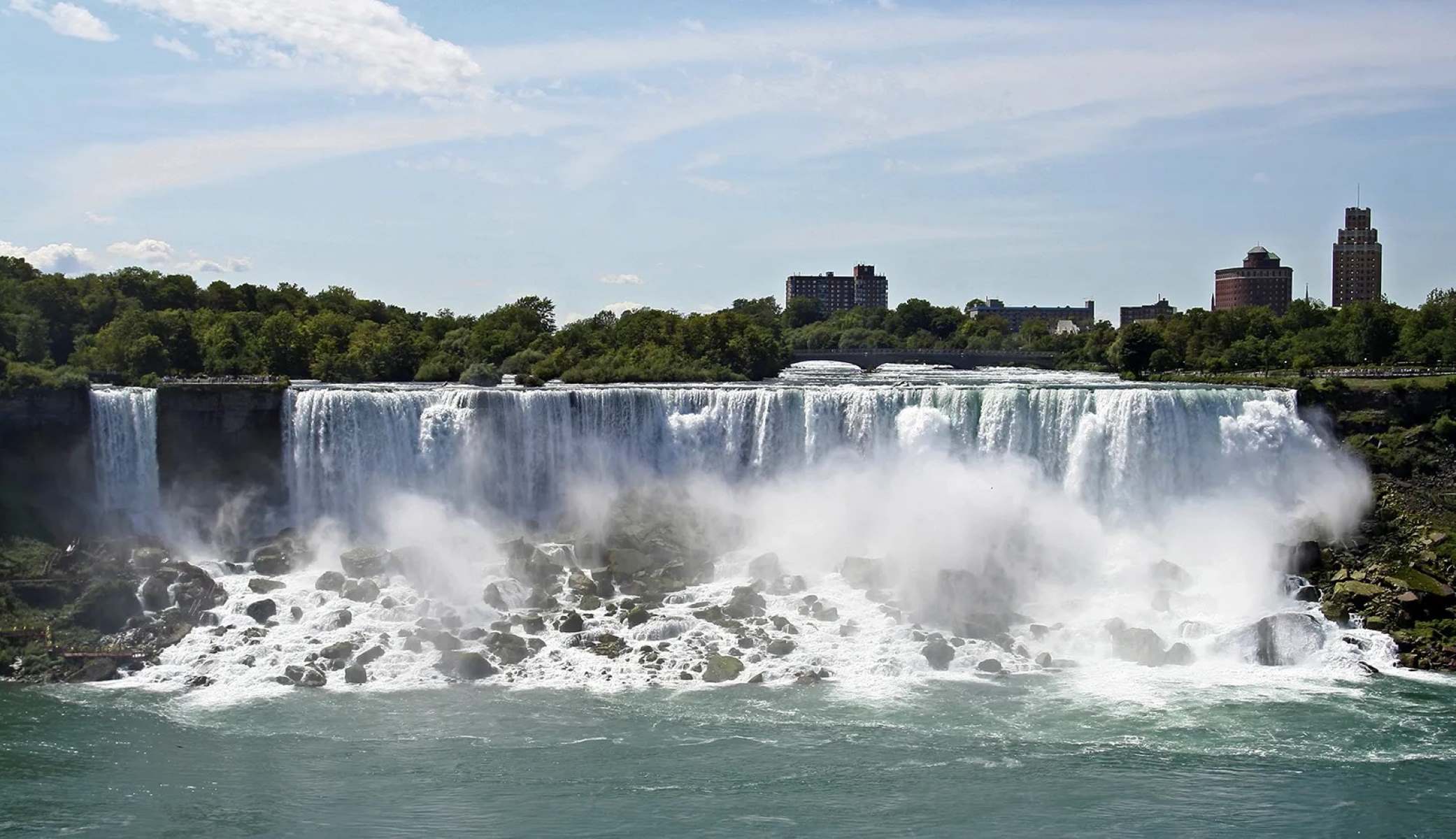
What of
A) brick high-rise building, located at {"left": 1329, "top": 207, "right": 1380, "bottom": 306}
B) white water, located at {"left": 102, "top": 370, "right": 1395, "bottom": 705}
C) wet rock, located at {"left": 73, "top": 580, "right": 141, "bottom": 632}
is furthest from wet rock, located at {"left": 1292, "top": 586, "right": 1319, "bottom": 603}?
brick high-rise building, located at {"left": 1329, "top": 207, "right": 1380, "bottom": 306}

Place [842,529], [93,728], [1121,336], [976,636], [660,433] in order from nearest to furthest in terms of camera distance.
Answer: [93,728]
[976,636]
[842,529]
[660,433]
[1121,336]

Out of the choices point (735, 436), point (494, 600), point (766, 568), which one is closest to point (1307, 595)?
point (766, 568)

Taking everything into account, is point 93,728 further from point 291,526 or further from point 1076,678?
point 1076,678

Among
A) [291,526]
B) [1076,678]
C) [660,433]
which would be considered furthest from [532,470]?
[1076,678]

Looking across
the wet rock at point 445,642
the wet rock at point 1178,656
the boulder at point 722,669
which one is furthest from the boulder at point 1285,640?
the wet rock at point 445,642

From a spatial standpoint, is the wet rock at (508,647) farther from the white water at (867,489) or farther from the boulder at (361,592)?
the boulder at (361,592)

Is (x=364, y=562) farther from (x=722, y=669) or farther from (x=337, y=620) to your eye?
(x=722, y=669)
